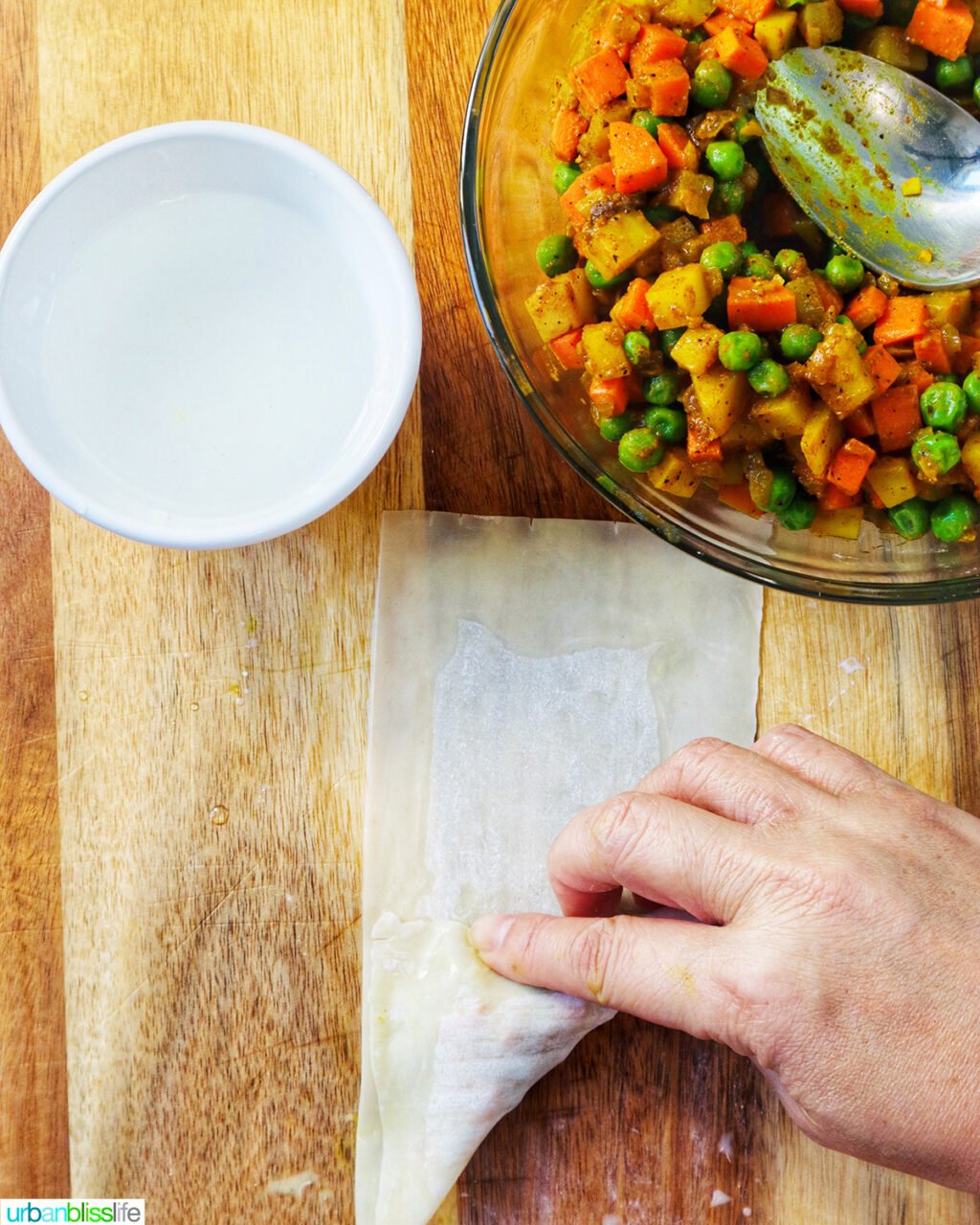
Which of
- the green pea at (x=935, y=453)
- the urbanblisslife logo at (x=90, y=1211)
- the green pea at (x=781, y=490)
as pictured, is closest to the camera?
the green pea at (x=935, y=453)

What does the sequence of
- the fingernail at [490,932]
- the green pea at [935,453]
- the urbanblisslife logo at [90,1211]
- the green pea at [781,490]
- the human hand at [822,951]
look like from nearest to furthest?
the human hand at [822,951]
the green pea at [935,453]
the green pea at [781,490]
the fingernail at [490,932]
the urbanblisslife logo at [90,1211]

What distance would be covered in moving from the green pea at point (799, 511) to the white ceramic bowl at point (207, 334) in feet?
2.36

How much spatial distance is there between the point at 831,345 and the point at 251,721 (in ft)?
4.11

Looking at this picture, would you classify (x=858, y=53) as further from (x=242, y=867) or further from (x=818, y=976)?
(x=242, y=867)

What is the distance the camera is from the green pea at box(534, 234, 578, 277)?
71.1 inches

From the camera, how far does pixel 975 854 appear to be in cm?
171

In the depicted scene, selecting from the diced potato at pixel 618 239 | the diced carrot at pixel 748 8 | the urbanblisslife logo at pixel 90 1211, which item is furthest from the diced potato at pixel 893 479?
the urbanblisslife logo at pixel 90 1211

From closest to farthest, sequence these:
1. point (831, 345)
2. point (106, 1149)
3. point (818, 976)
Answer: point (818, 976)
point (831, 345)
point (106, 1149)

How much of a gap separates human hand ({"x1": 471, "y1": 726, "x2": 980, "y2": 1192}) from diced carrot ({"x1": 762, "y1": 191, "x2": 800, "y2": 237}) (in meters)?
0.95

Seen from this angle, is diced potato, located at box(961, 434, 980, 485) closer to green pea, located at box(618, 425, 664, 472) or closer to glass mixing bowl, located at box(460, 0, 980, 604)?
glass mixing bowl, located at box(460, 0, 980, 604)

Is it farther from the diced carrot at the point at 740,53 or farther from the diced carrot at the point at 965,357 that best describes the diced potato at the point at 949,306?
the diced carrot at the point at 740,53

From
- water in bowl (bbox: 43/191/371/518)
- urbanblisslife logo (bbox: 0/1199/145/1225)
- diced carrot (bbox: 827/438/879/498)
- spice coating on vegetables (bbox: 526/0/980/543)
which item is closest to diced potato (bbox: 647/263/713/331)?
spice coating on vegetables (bbox: 526/0/980/543)

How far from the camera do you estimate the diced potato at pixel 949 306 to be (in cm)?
178

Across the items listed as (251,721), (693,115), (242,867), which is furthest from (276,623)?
(693,115)
